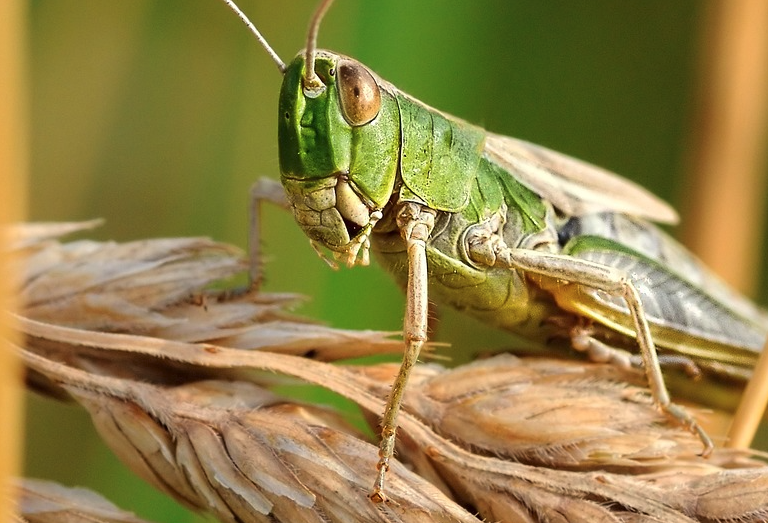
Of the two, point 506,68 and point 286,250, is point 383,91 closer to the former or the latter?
point 286,250

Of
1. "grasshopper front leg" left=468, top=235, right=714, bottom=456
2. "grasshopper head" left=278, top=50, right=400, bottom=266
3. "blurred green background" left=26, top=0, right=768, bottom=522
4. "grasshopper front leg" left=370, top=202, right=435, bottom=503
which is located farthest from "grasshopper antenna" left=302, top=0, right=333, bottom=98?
"blurred green background" left=26, top=0, right=768, bottom=522

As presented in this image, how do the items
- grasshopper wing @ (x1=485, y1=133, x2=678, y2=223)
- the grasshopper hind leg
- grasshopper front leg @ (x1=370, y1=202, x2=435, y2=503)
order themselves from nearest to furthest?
grasshopper front leg @ (x1=370, y1=202, x2=435, y2=503) < the grasshopper hind leg < grasshopper wing @ (x1=485, y1=133, x2=678, y2=223)

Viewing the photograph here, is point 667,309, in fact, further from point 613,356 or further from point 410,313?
point 410,313

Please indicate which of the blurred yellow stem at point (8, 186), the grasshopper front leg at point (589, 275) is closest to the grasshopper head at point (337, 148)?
the grasshopper front leg at point (589, 275)

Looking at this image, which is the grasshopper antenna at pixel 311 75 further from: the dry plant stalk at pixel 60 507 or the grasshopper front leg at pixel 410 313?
the dry plant stalk at pixel 60 507

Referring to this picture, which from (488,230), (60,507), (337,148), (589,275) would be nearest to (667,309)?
(589,275)

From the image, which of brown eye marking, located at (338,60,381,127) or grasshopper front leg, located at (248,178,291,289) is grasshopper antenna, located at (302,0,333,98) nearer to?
brown eye marking, located at (338,60,381,127)

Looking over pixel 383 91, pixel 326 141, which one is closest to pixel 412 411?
pixel 326 141

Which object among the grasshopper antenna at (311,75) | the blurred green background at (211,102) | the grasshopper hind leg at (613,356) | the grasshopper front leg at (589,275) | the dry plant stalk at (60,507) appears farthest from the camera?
the blurred green background at (211,102)
